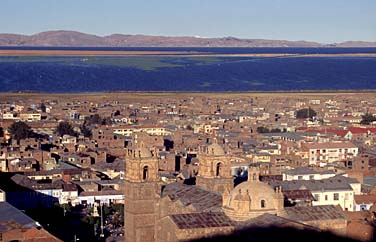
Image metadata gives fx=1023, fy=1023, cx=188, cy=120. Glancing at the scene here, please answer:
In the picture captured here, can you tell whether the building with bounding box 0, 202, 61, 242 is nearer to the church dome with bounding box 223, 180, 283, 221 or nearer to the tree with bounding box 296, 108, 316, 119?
the church dome with bounding box 223, 180, 283, 221

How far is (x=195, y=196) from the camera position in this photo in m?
39.3

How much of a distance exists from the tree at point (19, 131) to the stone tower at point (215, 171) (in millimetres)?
37944

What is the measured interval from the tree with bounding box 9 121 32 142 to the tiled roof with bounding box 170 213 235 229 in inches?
1781

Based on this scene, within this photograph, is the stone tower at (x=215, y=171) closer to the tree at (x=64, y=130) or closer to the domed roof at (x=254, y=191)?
the domed roof at (x=254, y=191)

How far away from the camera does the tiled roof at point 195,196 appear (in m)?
37.2

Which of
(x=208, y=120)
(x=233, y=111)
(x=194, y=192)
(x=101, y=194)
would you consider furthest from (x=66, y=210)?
(x=233, y=111)

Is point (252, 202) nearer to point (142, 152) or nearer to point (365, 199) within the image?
point (142, 152)

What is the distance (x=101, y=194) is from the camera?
54.5 metres

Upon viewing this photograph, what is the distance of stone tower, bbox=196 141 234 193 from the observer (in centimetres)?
4200

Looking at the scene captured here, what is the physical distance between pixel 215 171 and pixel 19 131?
134 ft

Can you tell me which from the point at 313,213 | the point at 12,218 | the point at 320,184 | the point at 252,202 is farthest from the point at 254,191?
the point at 320,184

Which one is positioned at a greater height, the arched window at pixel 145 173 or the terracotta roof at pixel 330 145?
the arched window at pixel 145 173

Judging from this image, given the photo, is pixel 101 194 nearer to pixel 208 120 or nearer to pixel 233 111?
pixel 208 120

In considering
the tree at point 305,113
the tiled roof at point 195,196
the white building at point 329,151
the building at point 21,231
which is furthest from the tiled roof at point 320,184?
the tree at point 305,113
